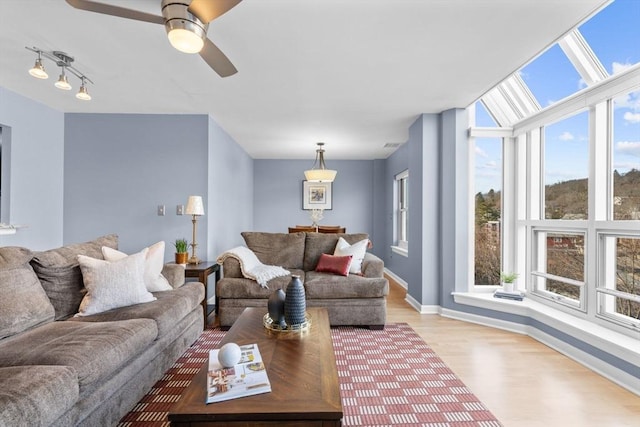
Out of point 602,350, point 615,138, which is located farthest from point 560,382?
point 615,138

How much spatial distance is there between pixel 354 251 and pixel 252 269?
1.17 m

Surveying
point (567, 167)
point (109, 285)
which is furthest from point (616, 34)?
point (109, 285)

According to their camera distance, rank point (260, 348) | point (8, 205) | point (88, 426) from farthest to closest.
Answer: point (8, 205), point (260, 348), point (88, 426)

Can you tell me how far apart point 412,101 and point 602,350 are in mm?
2780

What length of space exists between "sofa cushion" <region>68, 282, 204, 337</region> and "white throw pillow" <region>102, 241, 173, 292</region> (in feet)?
0.24

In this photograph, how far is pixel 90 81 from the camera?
123 inches

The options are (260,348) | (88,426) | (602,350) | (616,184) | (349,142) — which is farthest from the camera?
(349,142)

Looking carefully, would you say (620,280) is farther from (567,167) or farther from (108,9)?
(108,9)

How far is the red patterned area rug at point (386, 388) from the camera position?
1.90m

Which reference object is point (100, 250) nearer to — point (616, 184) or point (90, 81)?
point (90, 81)

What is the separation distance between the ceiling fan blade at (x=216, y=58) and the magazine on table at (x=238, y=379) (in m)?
1.70

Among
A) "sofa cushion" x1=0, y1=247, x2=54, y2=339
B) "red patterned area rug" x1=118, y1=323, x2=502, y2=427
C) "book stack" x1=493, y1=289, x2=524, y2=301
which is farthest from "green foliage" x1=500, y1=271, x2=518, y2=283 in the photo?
"sofa cushion" x1=0, y1=247, x2=54, y2=339

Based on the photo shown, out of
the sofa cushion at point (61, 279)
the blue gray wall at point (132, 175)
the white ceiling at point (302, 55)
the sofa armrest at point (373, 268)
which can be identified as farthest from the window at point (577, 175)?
the sofa cushion at point (61, 279)

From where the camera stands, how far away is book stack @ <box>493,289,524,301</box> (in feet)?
11.6
